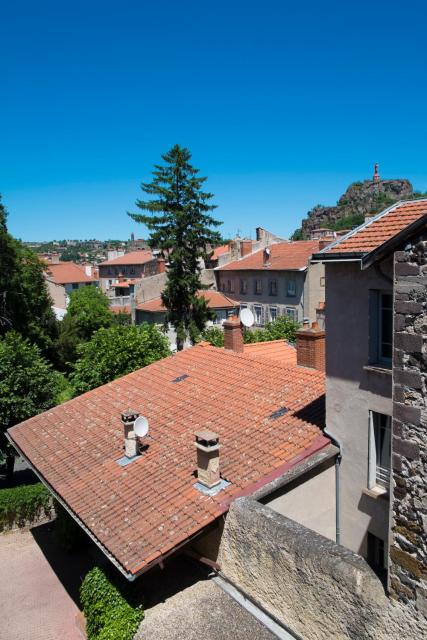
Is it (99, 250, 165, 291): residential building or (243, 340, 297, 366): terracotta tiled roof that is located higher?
(99, 250, 165, 291): residential building

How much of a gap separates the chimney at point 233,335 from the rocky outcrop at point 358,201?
121 m

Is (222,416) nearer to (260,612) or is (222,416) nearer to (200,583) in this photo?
(200,583)

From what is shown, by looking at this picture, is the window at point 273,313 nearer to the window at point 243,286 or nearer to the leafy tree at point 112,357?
the window at point 243,286

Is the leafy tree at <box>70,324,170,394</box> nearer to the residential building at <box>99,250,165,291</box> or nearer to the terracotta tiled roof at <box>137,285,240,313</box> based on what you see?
the terracotta tiled roof at <box>137,285,240,313</box>

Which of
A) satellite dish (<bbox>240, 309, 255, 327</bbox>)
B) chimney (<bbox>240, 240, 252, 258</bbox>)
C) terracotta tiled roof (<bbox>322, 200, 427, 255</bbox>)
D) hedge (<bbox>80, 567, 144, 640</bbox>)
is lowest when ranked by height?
hedge (<bbox>80, 567, 144, 640</bbox>)

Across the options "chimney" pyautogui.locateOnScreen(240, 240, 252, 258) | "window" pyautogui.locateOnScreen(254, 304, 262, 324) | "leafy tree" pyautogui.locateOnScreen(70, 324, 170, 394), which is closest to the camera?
"leafy tree" pyautogui.locateOnScreen(70, 324, 170, 394)

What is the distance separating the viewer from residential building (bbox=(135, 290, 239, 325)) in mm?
41281

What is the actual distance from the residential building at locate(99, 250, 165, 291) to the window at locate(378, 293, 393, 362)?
176ft

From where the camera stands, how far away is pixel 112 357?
856 inches

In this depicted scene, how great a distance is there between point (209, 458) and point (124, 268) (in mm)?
61242

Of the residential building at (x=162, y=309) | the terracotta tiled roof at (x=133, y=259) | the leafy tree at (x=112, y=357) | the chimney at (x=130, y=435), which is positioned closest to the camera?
the chimney at (x=130, y=435)

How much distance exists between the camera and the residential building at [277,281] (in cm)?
4006

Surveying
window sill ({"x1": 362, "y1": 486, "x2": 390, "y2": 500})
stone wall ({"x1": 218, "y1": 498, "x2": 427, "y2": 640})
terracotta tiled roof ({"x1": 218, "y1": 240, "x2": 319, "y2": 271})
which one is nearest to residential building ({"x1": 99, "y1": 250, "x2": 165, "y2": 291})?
terracotta tiled roof ({"x1": 218, "y1": 240, "x2": 319, "y2": 271})

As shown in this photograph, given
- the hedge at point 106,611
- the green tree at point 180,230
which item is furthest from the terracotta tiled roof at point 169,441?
the green tree at point 180,230
